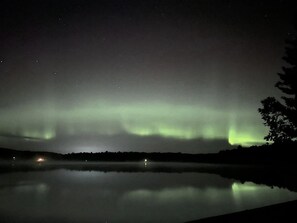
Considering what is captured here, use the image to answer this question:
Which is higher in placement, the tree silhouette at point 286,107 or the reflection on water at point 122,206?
the tree silhouette at point 286,107

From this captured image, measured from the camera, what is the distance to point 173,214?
22.8 metres

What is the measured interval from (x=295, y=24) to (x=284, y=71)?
13.7 feet

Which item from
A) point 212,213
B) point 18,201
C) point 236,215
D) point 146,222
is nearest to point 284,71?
point 212,213

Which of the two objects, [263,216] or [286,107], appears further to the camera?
[286,107]

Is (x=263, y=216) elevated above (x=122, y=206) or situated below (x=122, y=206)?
above

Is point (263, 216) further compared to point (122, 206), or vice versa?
point (122, 206)

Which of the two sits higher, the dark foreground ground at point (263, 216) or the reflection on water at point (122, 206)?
the dark foreground ground at point (263, 216)

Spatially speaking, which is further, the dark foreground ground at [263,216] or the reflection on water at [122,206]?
the reflection on water at [122,206]

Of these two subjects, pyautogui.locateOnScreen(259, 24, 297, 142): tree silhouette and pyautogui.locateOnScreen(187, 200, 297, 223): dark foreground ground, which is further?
A: pyautogui.locateOnScreen(259, 24, 297, 142): tree silhouette

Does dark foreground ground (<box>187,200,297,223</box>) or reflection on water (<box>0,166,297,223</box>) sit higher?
dark foreground ground (<box>187,200,297,223</box>)

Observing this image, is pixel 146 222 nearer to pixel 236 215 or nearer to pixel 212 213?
pixel 212 213

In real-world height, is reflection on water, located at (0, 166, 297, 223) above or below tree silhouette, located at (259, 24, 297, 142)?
below

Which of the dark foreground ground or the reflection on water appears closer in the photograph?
the dark foreground ground

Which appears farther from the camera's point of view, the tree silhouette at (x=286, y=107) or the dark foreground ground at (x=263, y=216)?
the tree silhouette at (x=286, y=107)
